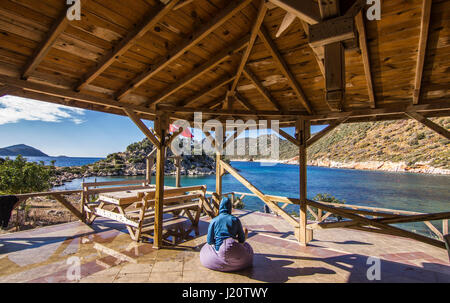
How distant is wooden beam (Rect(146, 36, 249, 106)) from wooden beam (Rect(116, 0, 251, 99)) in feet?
1.82

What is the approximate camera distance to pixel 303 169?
4996 mm

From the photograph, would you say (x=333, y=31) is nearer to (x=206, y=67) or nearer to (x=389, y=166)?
(x=206, y=67)

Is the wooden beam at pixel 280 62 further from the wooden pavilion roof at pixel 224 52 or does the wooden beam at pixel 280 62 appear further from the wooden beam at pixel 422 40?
the wooden beam at pixel 422 40

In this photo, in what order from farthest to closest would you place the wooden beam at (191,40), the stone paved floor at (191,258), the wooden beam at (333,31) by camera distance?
the stone paved floor at (191,258) → the wooden beam at (191,40) → the wooden beam at (333,31)

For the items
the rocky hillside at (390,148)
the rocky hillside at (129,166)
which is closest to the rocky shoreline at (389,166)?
the rocky hillside at (390,148)

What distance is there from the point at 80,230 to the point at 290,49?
6.15 m

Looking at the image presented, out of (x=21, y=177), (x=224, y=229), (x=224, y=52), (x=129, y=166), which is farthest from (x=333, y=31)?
(x=129, y=166)

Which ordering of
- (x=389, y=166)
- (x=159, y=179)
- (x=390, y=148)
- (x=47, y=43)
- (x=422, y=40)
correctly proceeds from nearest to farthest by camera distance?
1. (x=47, y=43)
2. (x=422, y=40)
3. (x=159, y=179)
4. (x=390, y=148)
5. (x=389, y=166)

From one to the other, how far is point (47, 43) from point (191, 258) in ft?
12.6

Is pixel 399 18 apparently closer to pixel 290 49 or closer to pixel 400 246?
pixel 290 49

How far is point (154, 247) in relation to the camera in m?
4.39

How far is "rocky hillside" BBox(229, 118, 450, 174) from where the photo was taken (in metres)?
39.7

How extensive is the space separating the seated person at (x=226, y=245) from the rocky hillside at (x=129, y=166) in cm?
4392

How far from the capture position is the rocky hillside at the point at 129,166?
152ft
